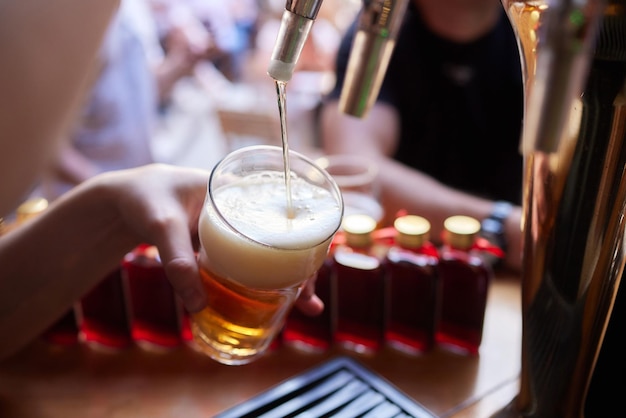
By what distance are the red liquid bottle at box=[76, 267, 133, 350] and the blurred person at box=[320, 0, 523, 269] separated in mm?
789

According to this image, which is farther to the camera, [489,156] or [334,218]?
[489,156]

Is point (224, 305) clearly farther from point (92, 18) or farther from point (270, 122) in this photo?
point (270, 122)

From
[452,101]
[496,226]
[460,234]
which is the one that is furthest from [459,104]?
[460,234]

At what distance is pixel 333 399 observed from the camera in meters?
0.73

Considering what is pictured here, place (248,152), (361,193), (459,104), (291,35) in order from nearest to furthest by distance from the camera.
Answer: (291,35), (248,152), (361,193), (459,104)

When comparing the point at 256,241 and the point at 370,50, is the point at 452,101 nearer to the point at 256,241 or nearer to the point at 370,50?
the point at 370,50

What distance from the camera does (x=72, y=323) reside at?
85cm

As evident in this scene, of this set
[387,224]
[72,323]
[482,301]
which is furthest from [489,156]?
[72,323]

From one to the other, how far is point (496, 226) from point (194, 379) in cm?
61

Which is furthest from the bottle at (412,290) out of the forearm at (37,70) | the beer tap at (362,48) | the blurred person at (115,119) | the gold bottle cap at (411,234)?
the blurred person at (115,119)

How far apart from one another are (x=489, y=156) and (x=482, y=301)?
0.90 meters

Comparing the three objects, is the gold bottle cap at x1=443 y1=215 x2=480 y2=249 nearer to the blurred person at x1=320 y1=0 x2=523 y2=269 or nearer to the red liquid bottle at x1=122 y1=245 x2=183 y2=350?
the red liquid bottle at x1=122 y1=245 x2=183 y2=350

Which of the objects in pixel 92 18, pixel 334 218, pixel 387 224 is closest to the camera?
pixel 334 218

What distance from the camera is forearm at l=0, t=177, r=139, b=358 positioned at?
0.70 m
